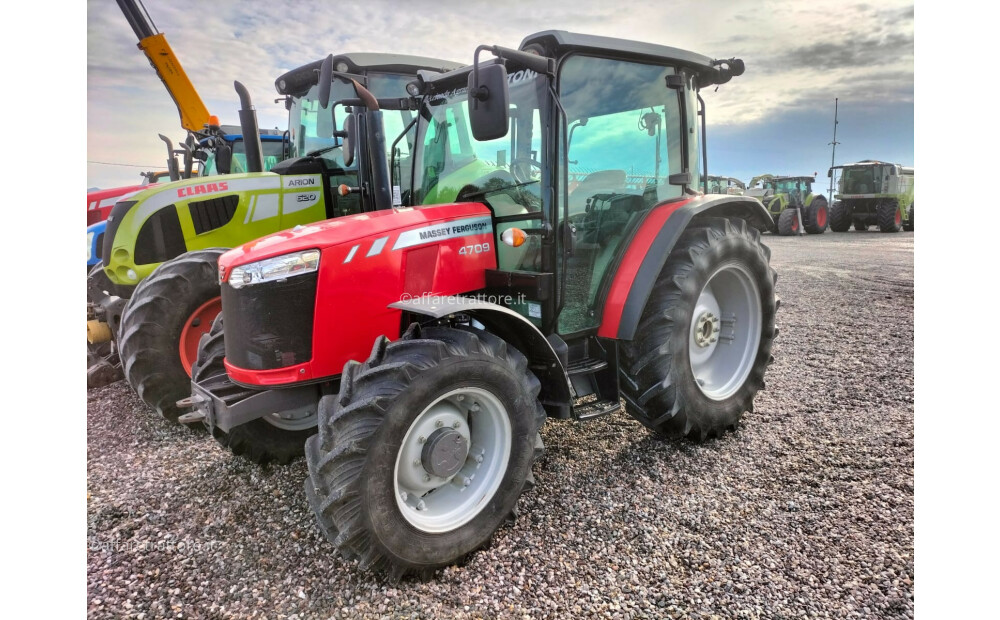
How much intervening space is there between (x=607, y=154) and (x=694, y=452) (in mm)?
1715

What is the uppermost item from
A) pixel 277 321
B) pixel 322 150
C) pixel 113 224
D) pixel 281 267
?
pixel 322 150

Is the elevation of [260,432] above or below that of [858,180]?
below

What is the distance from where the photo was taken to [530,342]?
262 centimetres

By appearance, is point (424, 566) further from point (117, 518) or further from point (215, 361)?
point (117, 518)

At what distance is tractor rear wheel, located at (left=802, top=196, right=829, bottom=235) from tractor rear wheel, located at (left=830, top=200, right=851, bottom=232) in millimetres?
444

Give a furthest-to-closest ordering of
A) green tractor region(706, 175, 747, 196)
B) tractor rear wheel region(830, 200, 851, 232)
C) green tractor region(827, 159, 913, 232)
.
Result: tractor rear wheel region(830, 200, 851, 232) → green tractor region(827, 159, 913, 232) → green tractor region(706, 175, 747, 196)

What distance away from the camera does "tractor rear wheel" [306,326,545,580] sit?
6.64 ft

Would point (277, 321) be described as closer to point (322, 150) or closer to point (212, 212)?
point (212, 212)

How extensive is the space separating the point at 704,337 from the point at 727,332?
29cm

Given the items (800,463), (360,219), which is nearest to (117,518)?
(360,219)

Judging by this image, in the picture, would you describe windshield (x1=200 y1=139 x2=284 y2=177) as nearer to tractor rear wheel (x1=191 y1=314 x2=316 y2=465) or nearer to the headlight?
tractor rear wheel (x1=191 y1=314 x2=316 y2=465)

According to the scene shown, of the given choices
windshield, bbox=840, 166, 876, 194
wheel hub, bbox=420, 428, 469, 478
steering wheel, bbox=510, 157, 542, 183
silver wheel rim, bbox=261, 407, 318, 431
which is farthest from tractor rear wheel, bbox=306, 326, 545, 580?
windshield, bbox=840, 166, 876, 194

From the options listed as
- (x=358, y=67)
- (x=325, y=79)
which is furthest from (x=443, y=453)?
(x=358, y=67)

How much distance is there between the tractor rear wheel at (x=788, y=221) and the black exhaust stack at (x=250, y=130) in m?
18.5
